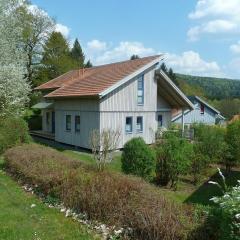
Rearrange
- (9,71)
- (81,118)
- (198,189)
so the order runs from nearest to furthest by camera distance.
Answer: (198,189) < (9,71) < (81,118)

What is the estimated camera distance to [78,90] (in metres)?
27.4

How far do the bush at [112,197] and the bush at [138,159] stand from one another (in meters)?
3.07

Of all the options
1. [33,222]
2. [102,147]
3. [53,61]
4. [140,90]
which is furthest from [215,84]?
[33,222]

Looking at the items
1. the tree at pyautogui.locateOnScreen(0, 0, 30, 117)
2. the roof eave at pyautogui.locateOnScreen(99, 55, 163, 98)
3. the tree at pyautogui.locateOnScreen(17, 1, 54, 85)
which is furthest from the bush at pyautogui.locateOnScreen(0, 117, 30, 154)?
the tree at pyautogui.locateOnScreen(17, 1, 54, 85)

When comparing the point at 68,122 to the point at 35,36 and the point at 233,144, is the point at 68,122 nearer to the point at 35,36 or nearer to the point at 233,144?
the point at 233,144

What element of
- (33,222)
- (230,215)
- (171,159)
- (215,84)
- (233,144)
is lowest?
(33,222)

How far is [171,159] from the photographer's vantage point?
15.6m

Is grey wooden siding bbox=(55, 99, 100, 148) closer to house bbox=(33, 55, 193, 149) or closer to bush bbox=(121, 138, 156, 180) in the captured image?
house bbox=(33, 55, 193, 149)

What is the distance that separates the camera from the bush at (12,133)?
20.0m

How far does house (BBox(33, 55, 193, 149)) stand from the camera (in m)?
25.6

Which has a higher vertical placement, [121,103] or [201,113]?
[121,103]

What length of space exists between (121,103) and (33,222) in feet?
58.8

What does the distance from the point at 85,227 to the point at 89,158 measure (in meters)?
14.5

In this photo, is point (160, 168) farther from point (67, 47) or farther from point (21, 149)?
point (67, 47)
